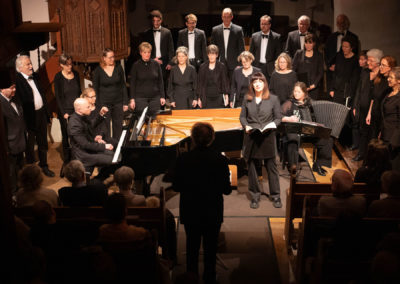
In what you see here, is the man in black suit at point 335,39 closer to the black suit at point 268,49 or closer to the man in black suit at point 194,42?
the black suit at point 268,49

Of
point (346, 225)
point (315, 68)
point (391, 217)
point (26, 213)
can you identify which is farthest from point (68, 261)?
point (315, 68)

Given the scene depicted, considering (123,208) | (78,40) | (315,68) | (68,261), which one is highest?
(78,40)

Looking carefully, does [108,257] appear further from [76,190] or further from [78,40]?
[78,40]

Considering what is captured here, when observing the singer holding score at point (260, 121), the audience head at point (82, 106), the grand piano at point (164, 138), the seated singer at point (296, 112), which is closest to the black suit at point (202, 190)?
the grand piano at point (164, 138)

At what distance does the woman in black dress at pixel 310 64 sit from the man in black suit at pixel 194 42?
5.18 feet

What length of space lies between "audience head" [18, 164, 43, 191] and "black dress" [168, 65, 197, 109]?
3631 millimetres

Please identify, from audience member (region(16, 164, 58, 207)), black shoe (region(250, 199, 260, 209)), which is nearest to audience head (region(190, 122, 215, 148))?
audience member (region(16, 164, 58, 207))

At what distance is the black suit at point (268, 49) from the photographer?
26.5 ft

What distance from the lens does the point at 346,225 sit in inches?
126

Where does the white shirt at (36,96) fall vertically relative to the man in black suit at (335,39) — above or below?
below

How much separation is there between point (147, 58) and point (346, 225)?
474cm

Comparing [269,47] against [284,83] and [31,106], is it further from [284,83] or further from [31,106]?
[31,106]

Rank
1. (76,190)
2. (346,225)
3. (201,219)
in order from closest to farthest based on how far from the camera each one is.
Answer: (346,225)
(201,219)
(76,190)

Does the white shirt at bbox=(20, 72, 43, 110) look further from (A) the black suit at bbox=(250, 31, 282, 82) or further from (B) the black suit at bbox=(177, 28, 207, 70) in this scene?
(A) the black suit at bbox=(250, 31, 282, 82)
